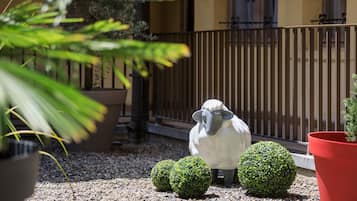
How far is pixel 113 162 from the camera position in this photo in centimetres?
750

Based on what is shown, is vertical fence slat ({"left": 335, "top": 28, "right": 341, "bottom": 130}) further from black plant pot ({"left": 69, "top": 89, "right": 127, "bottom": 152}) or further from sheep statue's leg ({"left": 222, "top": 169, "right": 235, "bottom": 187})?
black plant pot ({"left": 69, "top": 89, "right": 127, "bottom": 152})

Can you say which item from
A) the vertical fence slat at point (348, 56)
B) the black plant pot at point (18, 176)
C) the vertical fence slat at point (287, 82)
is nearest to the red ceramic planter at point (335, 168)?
the vertical fence slat at point (348, 56)

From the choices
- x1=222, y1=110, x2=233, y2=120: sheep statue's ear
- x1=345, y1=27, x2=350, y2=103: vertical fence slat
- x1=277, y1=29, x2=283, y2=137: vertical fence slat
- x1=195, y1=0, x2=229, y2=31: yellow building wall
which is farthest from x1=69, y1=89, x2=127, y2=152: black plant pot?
x1=195, y1=0, x2=229, y2=31: yellow building wall

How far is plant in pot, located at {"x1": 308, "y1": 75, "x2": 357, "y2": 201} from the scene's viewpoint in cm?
468

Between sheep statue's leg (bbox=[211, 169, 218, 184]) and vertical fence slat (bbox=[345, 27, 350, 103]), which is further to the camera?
vertical fence slat (bbox=[345, 27, 350, 103])

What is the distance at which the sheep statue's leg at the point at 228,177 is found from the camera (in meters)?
6.12

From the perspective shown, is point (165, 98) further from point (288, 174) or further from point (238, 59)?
point (288, 174)

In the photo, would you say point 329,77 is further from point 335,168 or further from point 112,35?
point 112,35

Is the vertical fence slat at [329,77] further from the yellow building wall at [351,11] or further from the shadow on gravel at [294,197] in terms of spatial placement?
the yellow building wall at [351,11]

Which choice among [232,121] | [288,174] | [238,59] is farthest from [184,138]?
[288,174]

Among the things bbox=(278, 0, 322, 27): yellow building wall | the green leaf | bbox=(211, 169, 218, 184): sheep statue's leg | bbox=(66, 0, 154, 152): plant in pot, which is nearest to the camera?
the green leaf

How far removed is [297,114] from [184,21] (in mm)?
5053

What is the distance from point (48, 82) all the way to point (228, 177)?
4614 millimetres

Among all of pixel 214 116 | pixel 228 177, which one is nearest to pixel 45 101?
pixel 214 116
